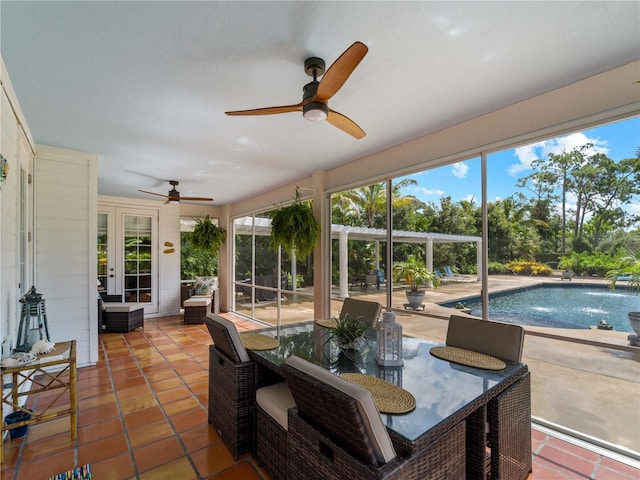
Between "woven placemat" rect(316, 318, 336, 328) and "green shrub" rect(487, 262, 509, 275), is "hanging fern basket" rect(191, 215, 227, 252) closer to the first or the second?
"woven placemat" rect(316, 318, 336, 328)

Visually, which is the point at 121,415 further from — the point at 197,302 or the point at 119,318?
the point at 197,302

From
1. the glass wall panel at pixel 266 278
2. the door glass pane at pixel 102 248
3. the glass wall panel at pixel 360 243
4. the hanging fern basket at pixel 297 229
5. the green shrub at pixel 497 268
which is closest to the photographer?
the green shrub at pixel 497 268

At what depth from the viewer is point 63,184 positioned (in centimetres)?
365

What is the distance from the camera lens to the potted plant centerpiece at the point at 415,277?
131 inches

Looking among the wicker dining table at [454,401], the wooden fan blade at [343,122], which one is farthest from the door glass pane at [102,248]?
the wooden fan blade at [343,122]

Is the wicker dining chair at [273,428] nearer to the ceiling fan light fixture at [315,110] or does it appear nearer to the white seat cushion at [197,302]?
the ceiling fan light fixture at [315,110]

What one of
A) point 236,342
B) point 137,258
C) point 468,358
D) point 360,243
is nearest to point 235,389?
point 236,342

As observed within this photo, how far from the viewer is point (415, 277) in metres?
3.44

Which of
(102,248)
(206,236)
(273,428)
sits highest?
(206,236)

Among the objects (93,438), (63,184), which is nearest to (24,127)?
(63,184)

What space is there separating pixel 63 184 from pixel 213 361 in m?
3.05

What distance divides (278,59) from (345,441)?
2.06 m

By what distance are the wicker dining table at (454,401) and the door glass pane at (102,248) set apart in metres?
5.62

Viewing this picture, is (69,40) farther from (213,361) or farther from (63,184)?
(63,184)
